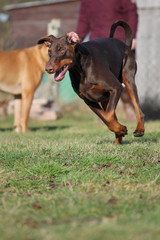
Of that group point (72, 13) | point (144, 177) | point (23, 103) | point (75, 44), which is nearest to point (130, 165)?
point (144, 177)

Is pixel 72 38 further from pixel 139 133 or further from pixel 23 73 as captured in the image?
pixel 23 73

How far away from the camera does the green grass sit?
233 cm

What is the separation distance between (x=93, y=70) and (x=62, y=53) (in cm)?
43

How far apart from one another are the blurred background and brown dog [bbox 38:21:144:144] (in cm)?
405

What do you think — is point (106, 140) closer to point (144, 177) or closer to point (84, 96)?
point (84, 96)

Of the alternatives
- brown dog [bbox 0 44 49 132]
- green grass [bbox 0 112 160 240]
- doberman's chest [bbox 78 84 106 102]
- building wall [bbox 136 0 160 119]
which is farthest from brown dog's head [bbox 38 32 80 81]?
building wall [bbox 136 0 160 119]

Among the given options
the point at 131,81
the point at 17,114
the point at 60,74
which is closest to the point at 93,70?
the point at 60,74

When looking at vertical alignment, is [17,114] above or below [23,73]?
below

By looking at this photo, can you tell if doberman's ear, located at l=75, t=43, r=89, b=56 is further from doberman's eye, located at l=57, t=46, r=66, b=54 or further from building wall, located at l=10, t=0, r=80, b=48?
building wall, located at l=10, t=0, r=80, b=48

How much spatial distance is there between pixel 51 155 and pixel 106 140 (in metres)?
1.55

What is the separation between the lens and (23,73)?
8.08 meters

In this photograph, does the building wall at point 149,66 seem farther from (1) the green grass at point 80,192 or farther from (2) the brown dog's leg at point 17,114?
(1) the green grass at point 80,192

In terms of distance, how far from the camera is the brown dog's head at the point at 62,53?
4129 millimetres

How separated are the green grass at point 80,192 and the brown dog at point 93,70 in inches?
17.6
